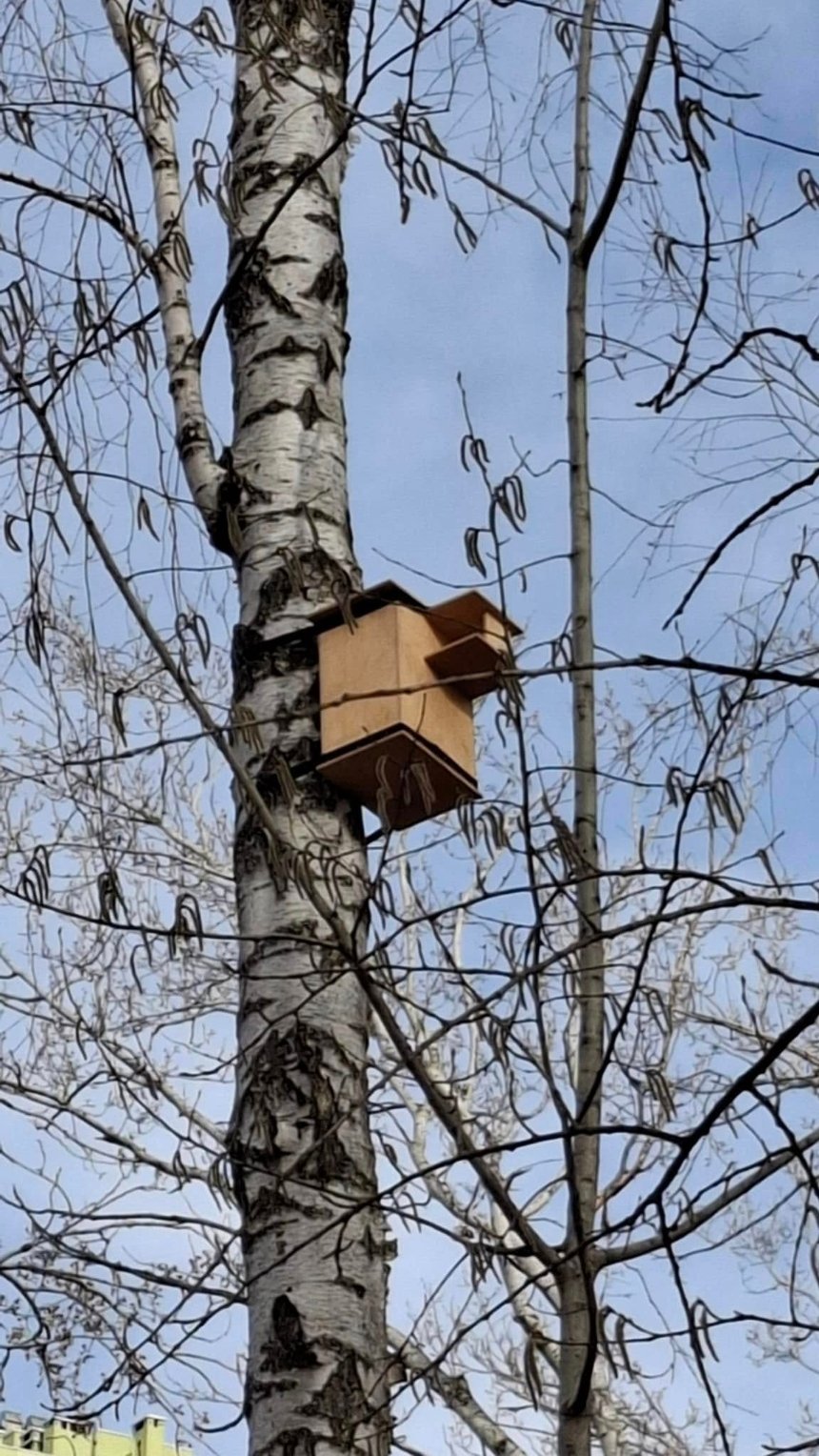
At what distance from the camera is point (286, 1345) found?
6.95 ft

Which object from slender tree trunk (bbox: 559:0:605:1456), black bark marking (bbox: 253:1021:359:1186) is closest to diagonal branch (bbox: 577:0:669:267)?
slender tree trunk (bbox: 559:0:605:1456)

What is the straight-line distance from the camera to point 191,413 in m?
2.88

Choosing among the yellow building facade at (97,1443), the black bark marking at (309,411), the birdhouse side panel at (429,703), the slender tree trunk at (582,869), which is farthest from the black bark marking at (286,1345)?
the yellow building facade at (97,1443)

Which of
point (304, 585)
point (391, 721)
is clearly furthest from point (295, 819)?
point (304, 585)

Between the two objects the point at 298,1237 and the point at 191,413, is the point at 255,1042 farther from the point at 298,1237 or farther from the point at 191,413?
the point at 191,413

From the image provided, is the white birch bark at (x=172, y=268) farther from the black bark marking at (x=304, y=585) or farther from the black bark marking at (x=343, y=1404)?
the black bark marking at (x=343, y=1404)

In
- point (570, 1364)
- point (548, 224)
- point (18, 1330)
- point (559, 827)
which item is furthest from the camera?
point (18, 1330)

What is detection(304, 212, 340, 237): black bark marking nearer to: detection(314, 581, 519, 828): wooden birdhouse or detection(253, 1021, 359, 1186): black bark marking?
detection(314, 581, 519, 828): wooden birdhouse

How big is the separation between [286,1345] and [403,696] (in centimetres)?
76

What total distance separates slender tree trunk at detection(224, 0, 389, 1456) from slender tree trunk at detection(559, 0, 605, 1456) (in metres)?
0.20

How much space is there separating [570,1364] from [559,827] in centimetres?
58

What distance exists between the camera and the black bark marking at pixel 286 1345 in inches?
82.8

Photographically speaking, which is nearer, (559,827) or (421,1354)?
(559,827)

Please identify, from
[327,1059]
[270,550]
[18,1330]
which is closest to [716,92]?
[270,550]
